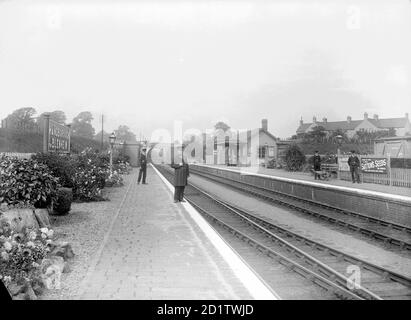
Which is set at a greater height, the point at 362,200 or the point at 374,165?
the point at 374,165

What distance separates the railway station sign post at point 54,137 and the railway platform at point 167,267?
2701 millimetres

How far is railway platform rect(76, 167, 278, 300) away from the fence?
37.6 feet

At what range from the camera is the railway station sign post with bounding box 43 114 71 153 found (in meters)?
9.41

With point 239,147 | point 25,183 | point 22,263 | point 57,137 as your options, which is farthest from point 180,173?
point 239,147

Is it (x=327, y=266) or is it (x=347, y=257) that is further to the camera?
(x=347, y=257)

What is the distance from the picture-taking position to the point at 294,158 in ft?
102

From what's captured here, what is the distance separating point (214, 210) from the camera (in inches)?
477

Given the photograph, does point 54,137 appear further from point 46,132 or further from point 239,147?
point 239,147

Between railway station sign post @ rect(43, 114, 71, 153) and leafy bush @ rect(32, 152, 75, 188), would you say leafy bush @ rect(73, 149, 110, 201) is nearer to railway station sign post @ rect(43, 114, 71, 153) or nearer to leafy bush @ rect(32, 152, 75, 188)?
railway station sign post @ rect(43, 114, 71, 153)

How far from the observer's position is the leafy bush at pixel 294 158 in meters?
30.8

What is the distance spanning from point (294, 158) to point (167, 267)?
88.6 ft

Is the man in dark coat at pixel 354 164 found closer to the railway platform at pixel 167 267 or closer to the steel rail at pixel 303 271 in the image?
the steel rail at pixel 303 271
